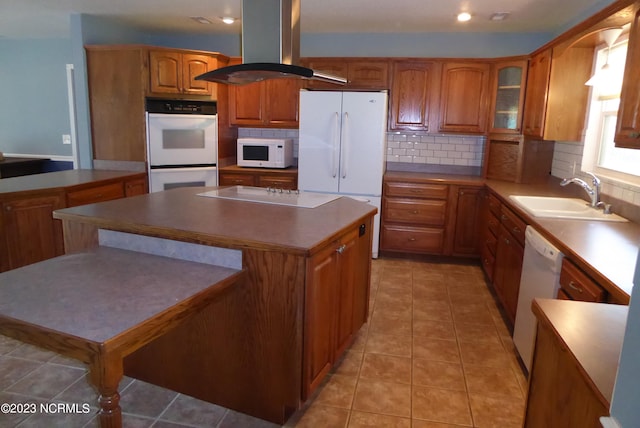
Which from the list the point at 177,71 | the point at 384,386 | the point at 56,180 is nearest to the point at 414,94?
the point at 177,71

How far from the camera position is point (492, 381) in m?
2.46

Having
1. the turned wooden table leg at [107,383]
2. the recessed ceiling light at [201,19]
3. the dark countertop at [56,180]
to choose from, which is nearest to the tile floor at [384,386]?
the turned wooden table leg at [107,383]

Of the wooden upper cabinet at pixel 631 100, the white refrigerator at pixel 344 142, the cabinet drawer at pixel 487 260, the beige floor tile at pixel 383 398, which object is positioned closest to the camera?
the wooden upper cabinet at pixel 631 100

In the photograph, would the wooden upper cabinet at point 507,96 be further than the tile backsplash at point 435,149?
No

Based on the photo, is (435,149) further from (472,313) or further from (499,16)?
(472,313)

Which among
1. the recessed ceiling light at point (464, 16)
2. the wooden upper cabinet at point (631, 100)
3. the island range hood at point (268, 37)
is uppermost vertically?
the recessed ceiling light at point (464, 16)

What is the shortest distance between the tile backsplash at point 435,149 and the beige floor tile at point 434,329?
2352 millimetres

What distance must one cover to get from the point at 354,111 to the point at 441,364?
8.69ft

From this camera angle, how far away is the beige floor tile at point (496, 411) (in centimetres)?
210

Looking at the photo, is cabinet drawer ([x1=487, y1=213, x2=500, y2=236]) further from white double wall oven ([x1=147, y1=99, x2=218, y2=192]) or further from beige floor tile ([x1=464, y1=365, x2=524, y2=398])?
white double wall oven ([x1=147, y1=99, x2=218, y2=192])

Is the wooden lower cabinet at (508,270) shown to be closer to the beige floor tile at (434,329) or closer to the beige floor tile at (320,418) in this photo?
the beige floor tile at (434,329)

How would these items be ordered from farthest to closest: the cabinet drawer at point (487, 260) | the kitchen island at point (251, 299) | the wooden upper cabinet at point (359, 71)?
the wooden upper cabinet at point (359, 71) < the cabinet drawer at point (487, 260) < the kitchen island at point (251, 299)

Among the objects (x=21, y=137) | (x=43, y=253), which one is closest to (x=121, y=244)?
(x=43, y=253)

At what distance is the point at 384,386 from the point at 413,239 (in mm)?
2410
